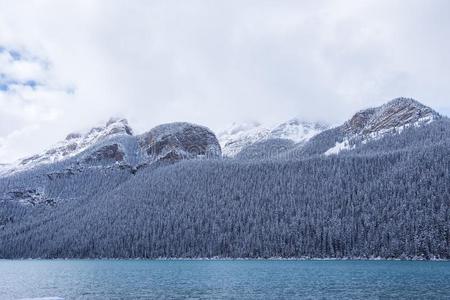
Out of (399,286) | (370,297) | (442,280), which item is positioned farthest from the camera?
(442,280)

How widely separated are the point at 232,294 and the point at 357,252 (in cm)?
13577

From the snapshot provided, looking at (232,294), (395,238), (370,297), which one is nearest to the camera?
(370,297)

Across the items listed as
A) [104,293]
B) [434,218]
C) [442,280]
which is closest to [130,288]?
Answer: [104,293]

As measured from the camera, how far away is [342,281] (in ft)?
310

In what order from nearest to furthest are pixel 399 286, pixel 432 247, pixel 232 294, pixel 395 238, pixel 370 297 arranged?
pixel 370 297 → pixel 232 294 → pixel 399 286 → pixel 432 247 → pixel 395 238

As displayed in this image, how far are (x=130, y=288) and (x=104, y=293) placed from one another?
8174mm

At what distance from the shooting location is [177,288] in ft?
276

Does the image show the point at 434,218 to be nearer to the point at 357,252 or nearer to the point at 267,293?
the point at 357,252

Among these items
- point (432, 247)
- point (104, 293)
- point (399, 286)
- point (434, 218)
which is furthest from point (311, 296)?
point (434, 218)

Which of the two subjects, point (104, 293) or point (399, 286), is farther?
point (399, 286)

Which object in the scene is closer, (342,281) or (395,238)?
(342,281)

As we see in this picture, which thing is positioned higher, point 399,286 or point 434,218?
point 434,218

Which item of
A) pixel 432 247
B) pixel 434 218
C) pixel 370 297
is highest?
pixel 434 218

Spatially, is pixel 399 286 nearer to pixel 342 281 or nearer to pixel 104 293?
pixel 342 281
